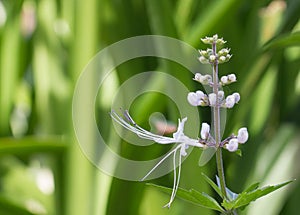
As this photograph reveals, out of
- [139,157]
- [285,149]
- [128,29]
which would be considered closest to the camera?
[139,157]

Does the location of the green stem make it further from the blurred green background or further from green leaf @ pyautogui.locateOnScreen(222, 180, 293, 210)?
the blurred green background

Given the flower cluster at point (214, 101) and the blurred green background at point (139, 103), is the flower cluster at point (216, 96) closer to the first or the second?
the flower cluster at point (214, 101)

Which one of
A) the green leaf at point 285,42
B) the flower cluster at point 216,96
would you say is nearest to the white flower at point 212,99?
the flower cluster at point 216,96

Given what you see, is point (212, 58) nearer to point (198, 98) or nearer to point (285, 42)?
point (198, 98)

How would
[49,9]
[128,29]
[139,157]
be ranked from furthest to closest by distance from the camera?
1. [49,9]
2. [128,29]
3. [139,157]

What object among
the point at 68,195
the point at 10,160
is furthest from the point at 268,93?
the point at 10,160

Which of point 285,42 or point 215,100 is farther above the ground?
point 285,42

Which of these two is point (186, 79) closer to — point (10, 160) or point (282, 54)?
point (282, 54)

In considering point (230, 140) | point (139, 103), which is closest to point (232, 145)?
point (230, 140)
